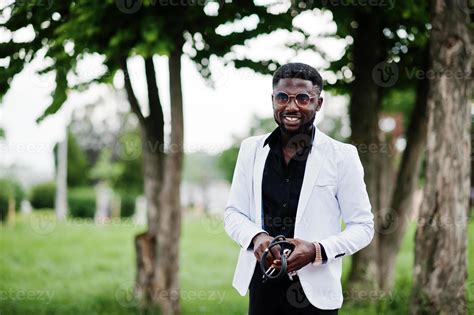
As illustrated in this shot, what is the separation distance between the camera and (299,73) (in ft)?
9.58

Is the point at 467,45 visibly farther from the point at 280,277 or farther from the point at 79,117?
the point at 79,117

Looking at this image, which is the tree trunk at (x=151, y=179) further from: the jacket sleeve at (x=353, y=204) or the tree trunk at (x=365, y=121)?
the jacket sleeve at (x=353, y=204)

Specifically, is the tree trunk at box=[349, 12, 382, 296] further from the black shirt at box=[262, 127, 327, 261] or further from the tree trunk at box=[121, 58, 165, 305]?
the black shirt at box=[262, 127, 327, 261]

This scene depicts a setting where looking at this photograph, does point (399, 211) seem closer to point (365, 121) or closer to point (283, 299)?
point (365, 121)

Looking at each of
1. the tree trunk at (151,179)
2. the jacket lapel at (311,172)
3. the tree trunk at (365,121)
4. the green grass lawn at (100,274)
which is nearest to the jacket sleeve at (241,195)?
the jacket lapel at (311,172)

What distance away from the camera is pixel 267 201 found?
2910 mm

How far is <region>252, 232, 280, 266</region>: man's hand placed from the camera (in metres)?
2.67

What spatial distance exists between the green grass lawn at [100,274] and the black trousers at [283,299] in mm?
4500

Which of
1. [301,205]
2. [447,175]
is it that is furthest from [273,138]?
[447,175]

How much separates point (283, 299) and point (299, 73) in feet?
3.51

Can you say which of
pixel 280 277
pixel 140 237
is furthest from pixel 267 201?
pixel 140 237

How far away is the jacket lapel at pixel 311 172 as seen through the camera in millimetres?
2799

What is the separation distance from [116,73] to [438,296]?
185 inches

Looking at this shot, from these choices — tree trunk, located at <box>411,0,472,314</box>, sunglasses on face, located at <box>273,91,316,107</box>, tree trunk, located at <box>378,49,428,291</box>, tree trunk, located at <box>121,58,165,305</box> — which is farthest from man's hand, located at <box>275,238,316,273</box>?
tree trunk, located at <box>378,49,428,291</box>
